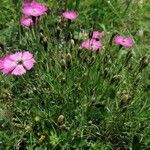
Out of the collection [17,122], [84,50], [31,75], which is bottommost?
[17,122]

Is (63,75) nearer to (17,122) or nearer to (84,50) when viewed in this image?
(84,50)

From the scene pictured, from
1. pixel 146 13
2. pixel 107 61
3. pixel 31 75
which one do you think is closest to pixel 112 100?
pixel 107 61

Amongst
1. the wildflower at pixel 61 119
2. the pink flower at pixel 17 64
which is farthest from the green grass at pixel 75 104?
the pink flower at pixel 17 64

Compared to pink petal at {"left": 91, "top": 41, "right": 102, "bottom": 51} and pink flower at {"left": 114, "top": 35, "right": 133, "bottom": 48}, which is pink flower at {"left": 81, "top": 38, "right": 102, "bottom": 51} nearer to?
pink petal at {"left": 91, "top": 41, "right": 102, "bottom": 51}

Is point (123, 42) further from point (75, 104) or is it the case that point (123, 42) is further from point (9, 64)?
point (9, 64)

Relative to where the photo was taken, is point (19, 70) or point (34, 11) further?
point (34, 11)

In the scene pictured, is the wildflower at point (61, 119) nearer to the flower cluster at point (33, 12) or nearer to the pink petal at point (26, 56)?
the pink petal at point (26, 56)

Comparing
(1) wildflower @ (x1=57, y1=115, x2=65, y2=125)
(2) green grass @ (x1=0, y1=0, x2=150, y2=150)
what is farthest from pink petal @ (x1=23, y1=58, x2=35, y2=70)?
(1) wildflower @ (x1=57, y1=115, x2=65, y2=125)

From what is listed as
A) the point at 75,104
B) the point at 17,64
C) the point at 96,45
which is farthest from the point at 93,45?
the point at 17,64
